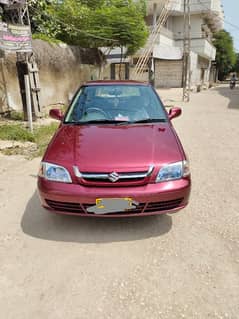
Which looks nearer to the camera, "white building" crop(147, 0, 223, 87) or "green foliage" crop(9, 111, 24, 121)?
"green foliage" crop(9, 111, 24, 121)

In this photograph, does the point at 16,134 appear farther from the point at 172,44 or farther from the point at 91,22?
the point at 172,44

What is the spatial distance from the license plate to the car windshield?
1.25m

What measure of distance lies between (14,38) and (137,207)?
18.6ft

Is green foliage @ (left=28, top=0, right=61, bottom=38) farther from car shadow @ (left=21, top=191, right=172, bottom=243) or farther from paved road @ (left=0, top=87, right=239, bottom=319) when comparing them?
car shadow @ (left=21, top=191, right=172, bottom=243)

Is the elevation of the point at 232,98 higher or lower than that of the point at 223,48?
lower

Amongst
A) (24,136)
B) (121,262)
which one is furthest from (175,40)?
(121,262)

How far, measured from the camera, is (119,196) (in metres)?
2.46

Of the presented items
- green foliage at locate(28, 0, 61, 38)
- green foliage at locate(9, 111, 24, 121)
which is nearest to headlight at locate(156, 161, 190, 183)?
green foliage at locate(9, 111, 24, 121)

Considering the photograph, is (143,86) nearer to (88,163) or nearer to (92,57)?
(88,163)

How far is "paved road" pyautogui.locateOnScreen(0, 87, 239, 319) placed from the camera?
1981 mm

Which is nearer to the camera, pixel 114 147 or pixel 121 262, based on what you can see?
pixel 121 262

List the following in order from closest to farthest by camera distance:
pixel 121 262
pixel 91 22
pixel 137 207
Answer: pixel 121 262, pixel 137 207, pixel 91 22

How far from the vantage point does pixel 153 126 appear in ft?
10.8

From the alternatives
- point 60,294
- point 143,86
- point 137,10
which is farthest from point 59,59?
point 60,294
